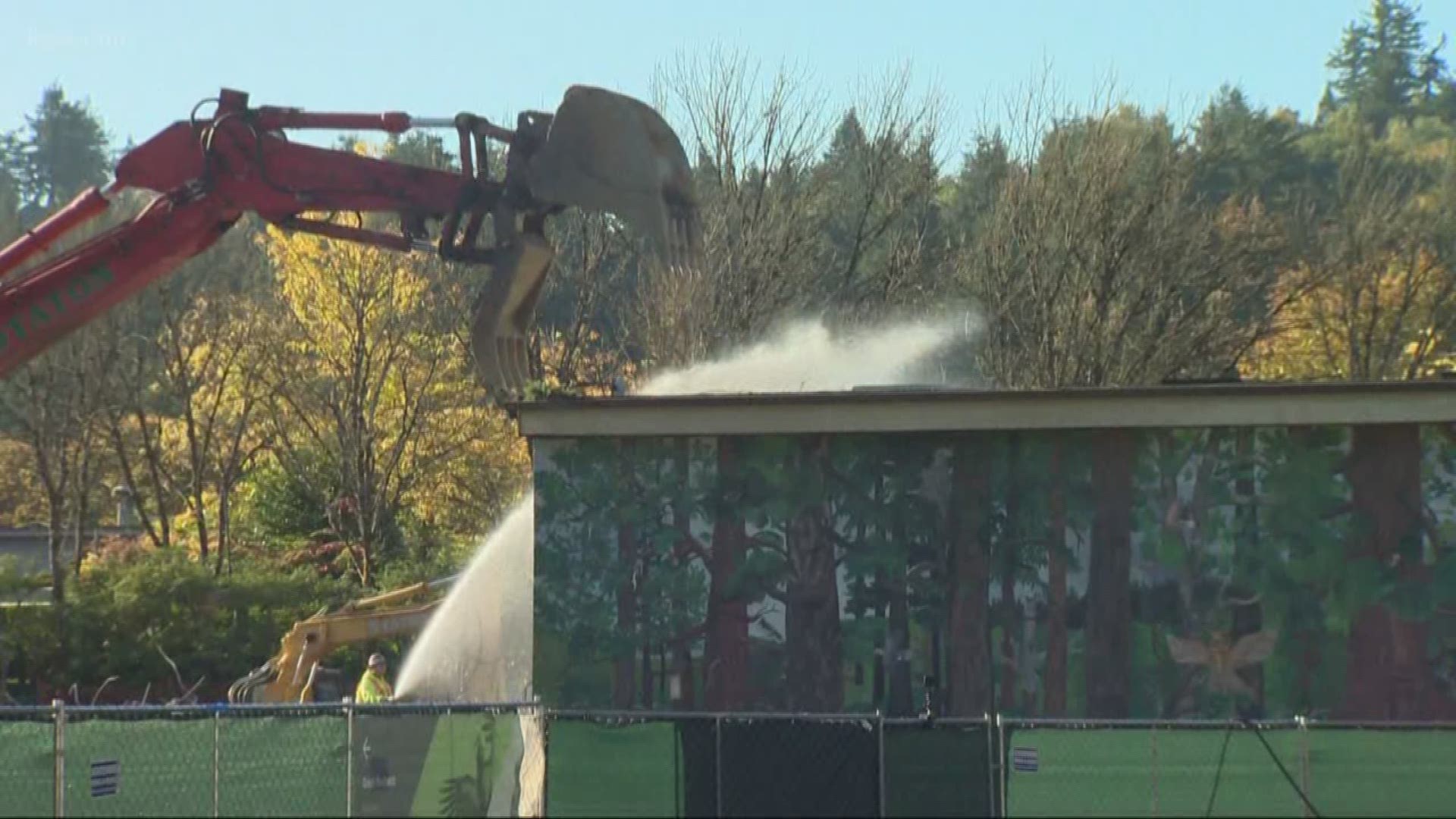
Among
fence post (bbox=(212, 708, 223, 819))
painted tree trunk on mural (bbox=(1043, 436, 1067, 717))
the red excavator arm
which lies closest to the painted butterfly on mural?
painted tree trunk on mural (bbox=(1043, 436, 1067, 717))

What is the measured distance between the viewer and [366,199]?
19.2 metres

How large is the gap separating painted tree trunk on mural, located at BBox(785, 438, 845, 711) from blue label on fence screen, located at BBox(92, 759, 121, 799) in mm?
7240

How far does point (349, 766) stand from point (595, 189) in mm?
6435

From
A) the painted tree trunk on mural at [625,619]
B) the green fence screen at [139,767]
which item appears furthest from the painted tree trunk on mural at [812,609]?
the green fence screen at [139,767]

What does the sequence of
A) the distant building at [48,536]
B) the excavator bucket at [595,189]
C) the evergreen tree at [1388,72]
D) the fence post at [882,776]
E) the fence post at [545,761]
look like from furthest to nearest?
the evergreen tree at [1388,72]
the distant building at [48,536]
the excavator bucket at [595,189]
the fence post at [545,761]
the fence post at [882,776]

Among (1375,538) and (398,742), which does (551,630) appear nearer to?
(398,742)

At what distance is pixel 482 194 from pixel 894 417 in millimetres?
4137

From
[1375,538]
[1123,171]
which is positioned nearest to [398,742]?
[1375,538]

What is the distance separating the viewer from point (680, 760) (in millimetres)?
14867

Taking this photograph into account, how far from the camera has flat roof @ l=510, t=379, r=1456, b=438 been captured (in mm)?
18359

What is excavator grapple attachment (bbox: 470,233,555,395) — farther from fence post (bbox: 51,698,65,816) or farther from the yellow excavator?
fence post (bbox: 51,698,65,816)

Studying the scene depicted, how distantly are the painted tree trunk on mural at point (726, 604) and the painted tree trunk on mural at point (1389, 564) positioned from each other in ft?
17.2

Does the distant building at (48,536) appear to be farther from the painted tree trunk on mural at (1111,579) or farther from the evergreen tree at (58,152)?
the evergreen tree at (58,152)

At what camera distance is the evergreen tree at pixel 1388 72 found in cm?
14225
